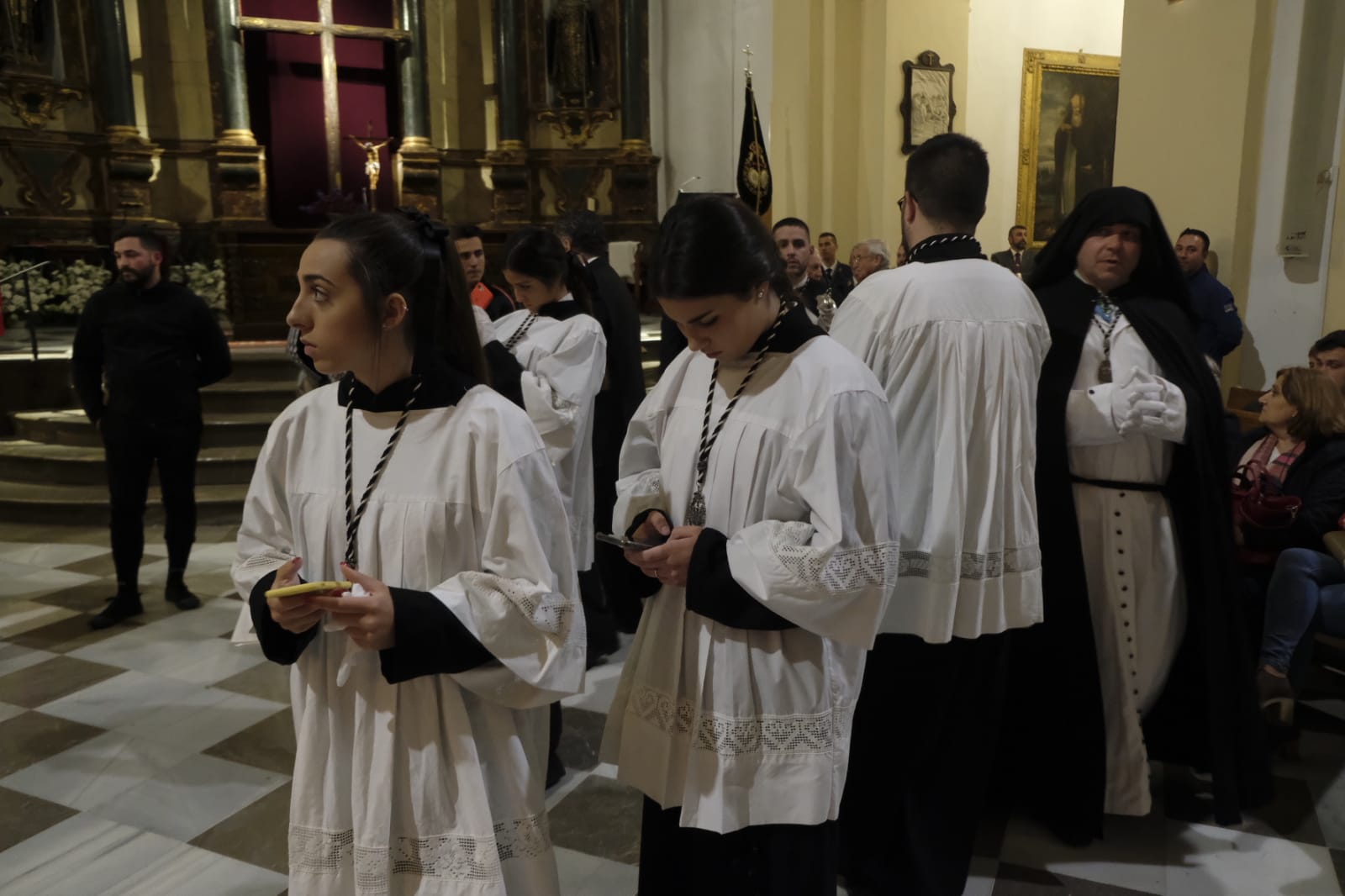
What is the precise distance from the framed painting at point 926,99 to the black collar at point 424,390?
1031 cm

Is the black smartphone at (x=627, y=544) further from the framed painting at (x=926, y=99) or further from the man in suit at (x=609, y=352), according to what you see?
the framed painting at (x=926, y=99)

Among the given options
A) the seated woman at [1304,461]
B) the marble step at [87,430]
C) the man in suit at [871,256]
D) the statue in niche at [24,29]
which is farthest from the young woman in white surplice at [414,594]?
the statue in niche at [24,29]

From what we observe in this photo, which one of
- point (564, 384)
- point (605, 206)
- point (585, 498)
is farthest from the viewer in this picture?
point (605, 206)

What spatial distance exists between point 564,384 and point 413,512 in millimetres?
2018

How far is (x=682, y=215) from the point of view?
1.67m

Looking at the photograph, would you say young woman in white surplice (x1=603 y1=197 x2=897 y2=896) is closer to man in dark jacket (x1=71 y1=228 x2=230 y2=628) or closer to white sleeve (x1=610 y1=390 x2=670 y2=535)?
white sleeve (x1=610 y1=390 x2=670 y2=535)

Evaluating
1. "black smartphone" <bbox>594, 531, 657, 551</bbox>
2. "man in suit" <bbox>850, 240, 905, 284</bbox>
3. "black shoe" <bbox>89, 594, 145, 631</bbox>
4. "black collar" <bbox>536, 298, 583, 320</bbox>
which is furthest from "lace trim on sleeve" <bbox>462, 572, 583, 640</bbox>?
"man in suit" <bbox>850, 240, 905, 284</bbox>

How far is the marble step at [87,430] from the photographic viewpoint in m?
7.39

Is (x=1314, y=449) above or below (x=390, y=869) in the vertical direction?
above

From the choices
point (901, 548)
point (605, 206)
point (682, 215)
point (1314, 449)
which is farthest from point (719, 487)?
point (605, 206)

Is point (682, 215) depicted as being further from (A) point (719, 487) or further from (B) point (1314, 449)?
(B) point (1314, 449)

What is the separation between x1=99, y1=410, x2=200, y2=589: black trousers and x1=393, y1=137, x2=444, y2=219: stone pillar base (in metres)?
6.76

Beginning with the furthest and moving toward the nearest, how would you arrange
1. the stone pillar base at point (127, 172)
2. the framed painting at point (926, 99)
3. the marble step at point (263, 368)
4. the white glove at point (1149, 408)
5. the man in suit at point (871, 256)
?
the framed painting at point (926, 99)
the stone pillar base at point (127, 172)
the marble step at point (263, 368)
the man in suit at point (871, 256)
the white glove at point (1149, 408)

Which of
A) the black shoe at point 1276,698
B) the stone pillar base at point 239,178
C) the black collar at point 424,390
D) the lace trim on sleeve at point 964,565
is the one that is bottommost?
the black shoe at point 1276,698
